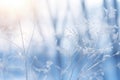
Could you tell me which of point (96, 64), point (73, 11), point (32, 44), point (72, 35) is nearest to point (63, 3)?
point (73, 11)

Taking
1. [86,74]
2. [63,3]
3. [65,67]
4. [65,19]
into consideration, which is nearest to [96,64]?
[86,74]

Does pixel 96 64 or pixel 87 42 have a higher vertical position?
pixel 87 42

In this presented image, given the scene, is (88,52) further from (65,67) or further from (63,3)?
(63,3)

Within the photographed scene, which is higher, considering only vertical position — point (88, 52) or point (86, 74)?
point (88, 52)

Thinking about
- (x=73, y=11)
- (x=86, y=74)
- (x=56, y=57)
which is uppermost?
(x=73, y=11)

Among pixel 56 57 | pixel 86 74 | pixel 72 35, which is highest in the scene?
pixel 72 35

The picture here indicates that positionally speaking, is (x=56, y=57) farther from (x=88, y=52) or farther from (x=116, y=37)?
(x=116, y=37)
